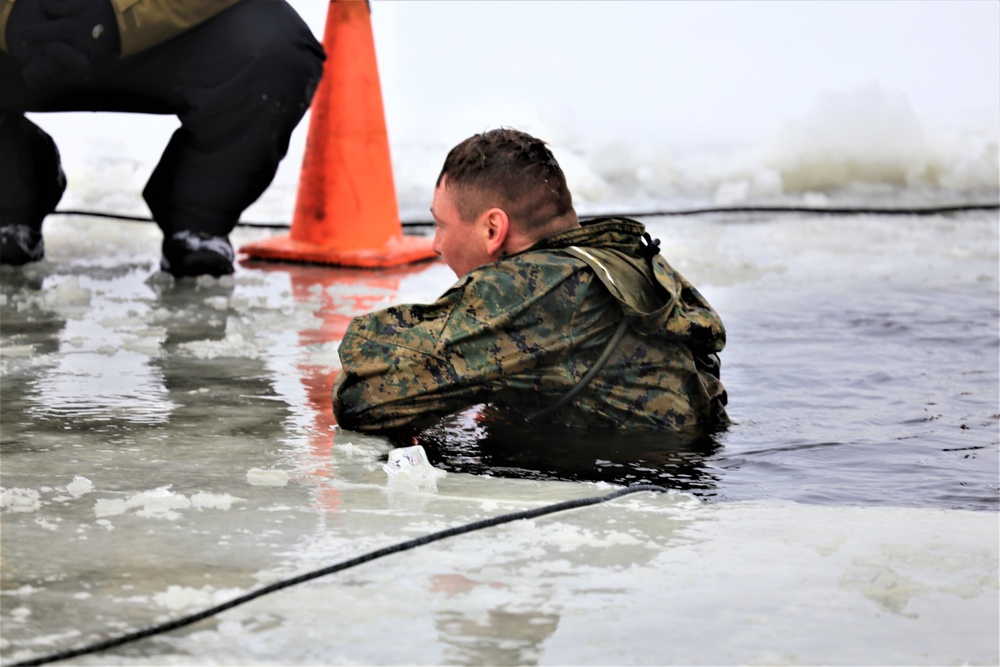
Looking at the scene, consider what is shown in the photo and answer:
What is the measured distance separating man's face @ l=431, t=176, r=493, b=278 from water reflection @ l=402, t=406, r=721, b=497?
366 millimetres

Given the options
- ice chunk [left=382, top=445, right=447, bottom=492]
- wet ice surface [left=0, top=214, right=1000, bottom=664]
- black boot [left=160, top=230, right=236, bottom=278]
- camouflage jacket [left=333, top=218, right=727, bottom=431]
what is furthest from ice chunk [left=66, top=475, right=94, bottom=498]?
black boot [left=160, top=230, right=236, bottom=278]

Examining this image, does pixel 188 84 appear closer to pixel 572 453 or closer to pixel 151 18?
pixel 151 18

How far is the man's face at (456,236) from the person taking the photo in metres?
2.88

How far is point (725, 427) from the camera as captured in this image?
3057 millimetres

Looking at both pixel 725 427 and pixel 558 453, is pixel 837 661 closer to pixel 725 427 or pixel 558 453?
pixel 558 453

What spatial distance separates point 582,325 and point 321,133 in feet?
11.5

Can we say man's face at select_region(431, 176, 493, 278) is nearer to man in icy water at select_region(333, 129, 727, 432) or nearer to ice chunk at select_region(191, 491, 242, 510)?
man in icy water at select_region(333, 129, 727, 432)

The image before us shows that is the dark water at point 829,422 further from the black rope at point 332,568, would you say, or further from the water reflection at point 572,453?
the black rope at point 332,568

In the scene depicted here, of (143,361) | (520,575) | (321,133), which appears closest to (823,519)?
(520,575)

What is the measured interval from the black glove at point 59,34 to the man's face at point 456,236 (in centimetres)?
250

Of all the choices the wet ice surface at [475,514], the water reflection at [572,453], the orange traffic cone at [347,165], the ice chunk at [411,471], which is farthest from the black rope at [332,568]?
the orange traffic cone at [347,165]

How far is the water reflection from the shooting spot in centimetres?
256

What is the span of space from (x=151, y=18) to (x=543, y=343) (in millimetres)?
2796

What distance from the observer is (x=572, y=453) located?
8.95 ft
